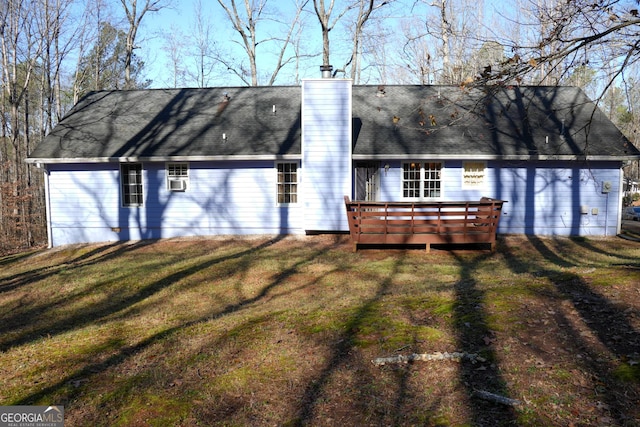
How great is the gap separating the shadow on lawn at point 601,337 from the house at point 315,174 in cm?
816

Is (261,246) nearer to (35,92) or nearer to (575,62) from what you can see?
(575,62)

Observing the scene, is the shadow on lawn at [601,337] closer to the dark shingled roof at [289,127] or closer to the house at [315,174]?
the house at [315,174]

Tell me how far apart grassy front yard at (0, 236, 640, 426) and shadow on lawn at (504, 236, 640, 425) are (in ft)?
0.06

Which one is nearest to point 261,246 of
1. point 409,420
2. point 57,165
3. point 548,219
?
point 57,165

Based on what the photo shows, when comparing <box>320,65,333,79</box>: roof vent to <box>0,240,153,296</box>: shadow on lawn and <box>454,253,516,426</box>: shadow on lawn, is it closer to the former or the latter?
<box>0,240,153,296</box>: shadow on lawn

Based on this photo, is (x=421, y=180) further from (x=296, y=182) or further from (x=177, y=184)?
(x=177, y=184)

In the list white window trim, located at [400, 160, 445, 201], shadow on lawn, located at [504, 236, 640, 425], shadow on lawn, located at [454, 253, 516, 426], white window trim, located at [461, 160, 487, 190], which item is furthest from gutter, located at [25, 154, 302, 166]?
shadow on lawn, located at [504, 236, 640, 425]

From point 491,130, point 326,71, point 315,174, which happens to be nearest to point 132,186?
point 315,174

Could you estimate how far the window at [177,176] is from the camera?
15477 millimetres

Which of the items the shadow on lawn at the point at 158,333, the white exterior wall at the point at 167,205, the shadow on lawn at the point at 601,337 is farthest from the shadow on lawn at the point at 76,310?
the shadow on lawn at the point at 601,337

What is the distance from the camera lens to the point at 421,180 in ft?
49.9

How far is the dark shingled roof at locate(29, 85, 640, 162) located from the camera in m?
14.9

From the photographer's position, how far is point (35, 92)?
108ft

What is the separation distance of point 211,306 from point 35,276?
6.19 metres
